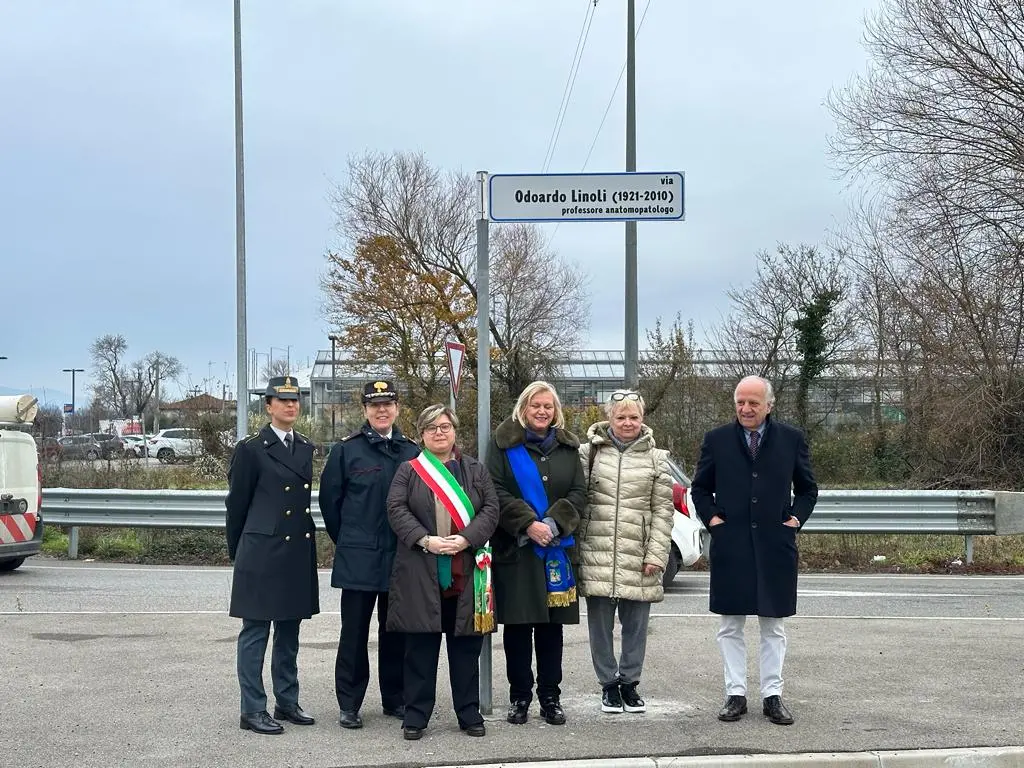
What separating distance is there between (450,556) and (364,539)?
56cm

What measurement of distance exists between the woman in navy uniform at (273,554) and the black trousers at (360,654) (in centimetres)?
21

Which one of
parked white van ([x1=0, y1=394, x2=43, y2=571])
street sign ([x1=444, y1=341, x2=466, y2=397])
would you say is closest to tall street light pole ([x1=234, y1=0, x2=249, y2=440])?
parked white van ([x1=0, y1=394, x2=43, y2=571])

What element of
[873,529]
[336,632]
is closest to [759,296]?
[873,529]

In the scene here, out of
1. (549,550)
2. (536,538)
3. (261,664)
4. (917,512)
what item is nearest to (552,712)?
(549,550)

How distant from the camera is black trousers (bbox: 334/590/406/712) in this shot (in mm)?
6543

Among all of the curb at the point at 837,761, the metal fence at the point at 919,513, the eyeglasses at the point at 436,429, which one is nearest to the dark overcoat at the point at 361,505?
the eyeglasses at the point at 436,429

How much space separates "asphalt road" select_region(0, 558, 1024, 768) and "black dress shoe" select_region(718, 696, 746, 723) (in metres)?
0.10

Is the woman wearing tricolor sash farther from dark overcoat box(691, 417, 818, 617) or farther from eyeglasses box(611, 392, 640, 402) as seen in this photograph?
dark overcoat box(691, 417, 818, 617)

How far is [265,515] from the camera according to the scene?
6.48 meters

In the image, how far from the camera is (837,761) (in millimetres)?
5691

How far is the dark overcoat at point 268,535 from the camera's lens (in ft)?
21.0

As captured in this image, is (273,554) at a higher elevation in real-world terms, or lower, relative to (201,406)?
lower

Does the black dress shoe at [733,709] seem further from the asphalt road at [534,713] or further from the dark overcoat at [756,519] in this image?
the dark overcoat at [756,519]

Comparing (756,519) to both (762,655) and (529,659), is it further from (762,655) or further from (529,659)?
(529,659)
